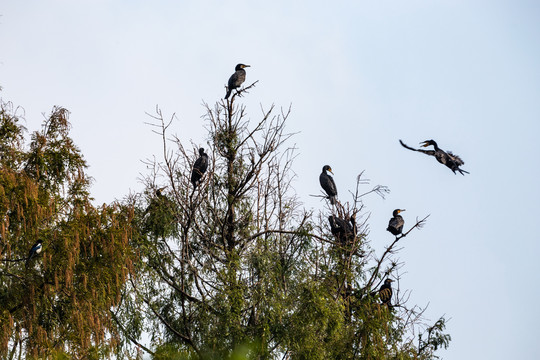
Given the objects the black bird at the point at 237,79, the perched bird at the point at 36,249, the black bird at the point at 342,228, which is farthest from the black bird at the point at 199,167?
the perched bird at the point at 36,249

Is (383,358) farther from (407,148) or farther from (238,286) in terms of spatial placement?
(407,148)

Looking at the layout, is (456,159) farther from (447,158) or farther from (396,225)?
(396,225)

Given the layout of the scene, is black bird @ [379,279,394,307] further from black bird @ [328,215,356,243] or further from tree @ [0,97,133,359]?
tree @ [0,97,133,359]

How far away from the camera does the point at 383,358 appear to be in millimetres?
8914

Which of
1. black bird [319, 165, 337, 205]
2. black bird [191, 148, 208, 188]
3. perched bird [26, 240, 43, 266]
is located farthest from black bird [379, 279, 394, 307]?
perched bird [26, 240, 43, 266]

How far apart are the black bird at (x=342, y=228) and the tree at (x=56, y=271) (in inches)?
128

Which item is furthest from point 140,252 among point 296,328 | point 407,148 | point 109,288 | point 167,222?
point 407,148

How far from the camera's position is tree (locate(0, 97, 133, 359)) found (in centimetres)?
805

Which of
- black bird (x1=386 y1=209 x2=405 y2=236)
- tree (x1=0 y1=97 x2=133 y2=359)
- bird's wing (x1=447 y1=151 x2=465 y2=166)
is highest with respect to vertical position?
bird's wing (x1=447 y1=151 x2=465 y2=166)

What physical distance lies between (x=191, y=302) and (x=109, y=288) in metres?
1.91

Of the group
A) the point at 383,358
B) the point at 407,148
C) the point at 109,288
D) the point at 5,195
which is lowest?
the point at 383,358

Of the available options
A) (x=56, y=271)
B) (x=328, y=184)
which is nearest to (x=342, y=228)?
(x=328, y=184)

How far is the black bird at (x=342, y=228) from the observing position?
10.5 m

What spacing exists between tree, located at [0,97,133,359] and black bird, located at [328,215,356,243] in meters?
3.25
